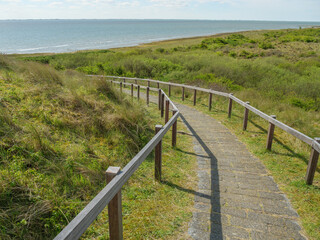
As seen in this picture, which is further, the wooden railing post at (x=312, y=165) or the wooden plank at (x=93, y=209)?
the wooden railing post at (x=312, y=165)

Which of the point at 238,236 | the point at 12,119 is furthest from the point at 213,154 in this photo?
the point at 12,119

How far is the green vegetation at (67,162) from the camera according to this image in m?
3.32

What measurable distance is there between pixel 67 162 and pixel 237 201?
2963 mm

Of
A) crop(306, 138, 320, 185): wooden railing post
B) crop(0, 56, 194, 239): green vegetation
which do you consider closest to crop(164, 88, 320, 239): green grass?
crop(306, 138, 320, 185): wooden railing post

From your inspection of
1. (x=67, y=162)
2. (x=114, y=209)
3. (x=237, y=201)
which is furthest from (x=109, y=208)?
(x=237, y=201)

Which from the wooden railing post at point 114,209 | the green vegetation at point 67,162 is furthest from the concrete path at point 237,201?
the wooden railing post at point 114,209

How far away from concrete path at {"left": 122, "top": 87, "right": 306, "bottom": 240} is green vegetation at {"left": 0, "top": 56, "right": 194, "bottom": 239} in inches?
11.7

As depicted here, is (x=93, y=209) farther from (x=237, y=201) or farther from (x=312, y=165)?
(x=312, y=165)

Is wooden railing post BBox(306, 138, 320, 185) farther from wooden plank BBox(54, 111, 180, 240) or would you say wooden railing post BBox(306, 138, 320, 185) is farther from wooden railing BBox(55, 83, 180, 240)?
wooden plank BBox(54, 111, 180, 240)

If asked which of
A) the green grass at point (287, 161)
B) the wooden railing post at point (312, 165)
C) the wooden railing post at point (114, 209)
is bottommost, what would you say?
the green grass at point (287, 161)

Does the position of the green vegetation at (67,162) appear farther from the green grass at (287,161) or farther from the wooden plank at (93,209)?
the green grass at (287,161)

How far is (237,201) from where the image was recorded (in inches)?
164

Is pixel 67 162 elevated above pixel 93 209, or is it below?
below

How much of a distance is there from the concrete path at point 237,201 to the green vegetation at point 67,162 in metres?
0.30
